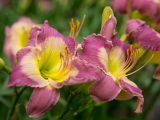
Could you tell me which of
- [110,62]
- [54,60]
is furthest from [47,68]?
[110,62]

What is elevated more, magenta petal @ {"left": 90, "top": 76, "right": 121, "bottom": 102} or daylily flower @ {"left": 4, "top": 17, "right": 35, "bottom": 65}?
magenta petal @ {"left": 90, "top": 76, "right": 121, "bottom": 102}

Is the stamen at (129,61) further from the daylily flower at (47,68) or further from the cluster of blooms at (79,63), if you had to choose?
the daylily flower at (47,68)

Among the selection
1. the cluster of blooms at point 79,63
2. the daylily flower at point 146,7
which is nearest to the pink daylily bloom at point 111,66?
the cluster of blooms at point 79,63

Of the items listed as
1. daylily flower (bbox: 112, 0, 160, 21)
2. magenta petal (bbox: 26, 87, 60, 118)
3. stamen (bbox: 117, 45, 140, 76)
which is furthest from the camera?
daylily flower (bbox: 112, 0, 160, 21)

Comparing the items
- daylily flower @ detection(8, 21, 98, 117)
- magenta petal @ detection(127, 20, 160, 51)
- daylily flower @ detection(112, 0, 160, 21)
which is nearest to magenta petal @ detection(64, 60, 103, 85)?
daylily flower @ detection(8, 21, 98, 117)

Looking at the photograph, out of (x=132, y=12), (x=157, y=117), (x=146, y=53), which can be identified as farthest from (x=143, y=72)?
(x=146, y=53)

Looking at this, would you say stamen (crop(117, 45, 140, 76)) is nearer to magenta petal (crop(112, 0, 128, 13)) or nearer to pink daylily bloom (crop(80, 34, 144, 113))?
pink daylily bloom (crop(80, 34, 144, 113))

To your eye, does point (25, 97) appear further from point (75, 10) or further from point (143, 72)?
point (75, 10)

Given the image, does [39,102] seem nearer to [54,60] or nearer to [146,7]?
[54,60]
